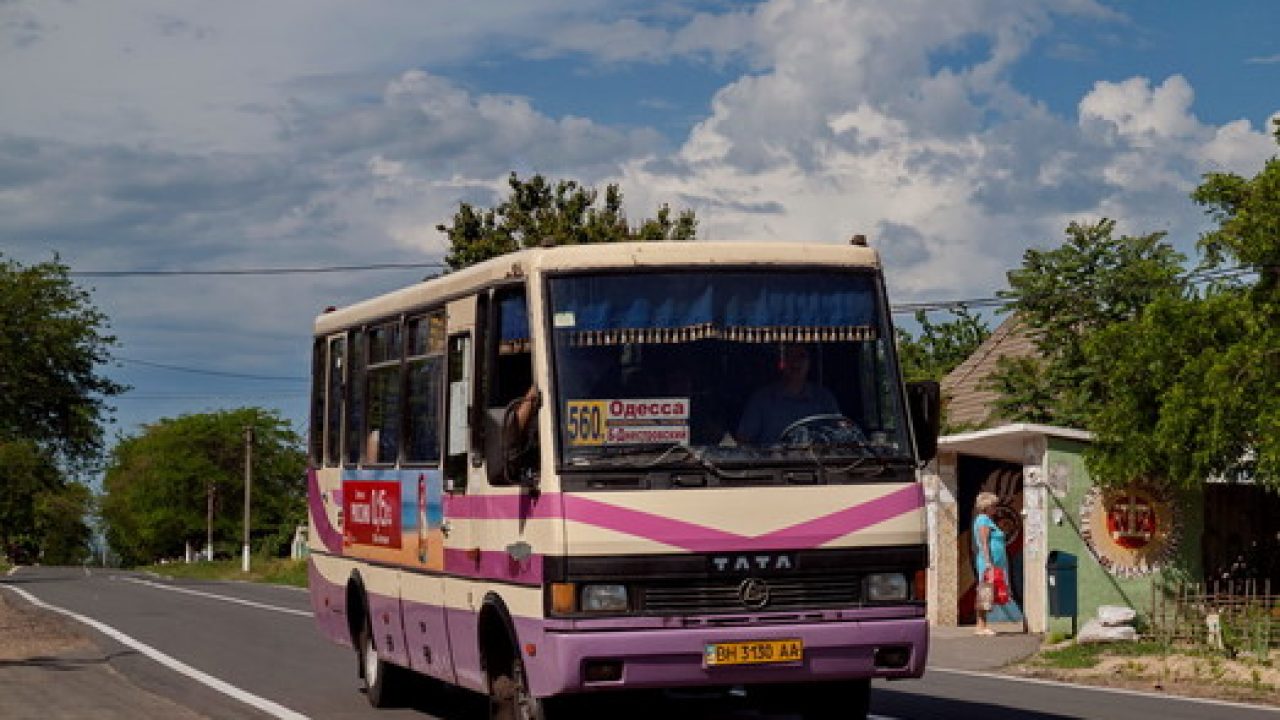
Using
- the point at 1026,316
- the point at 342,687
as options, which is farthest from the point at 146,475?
the point at 342,687

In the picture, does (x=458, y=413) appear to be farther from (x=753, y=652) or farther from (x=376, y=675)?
(x=376, y=675)

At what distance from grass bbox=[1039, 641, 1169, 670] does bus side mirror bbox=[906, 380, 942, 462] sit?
1019 centimetres

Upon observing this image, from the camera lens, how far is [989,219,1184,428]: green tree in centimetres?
3500

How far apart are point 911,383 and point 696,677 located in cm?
228

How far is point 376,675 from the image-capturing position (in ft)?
57.8

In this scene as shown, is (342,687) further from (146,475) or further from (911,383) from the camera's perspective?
(146,475)

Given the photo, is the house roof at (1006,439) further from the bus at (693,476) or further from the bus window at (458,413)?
the bus at (693,476)

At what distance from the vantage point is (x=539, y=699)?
1263 centimetres

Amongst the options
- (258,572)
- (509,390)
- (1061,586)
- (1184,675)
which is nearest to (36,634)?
(1061,586)

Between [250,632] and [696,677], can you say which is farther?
[250,632]

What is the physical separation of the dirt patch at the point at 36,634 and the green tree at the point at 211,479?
352 ft

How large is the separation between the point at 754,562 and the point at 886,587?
787 mm

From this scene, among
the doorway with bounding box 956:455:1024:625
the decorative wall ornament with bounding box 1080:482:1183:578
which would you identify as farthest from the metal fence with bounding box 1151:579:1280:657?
the doorway with bounding box 956:455:1024:625

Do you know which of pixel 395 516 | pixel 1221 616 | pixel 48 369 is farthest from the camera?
pixel 48 369
